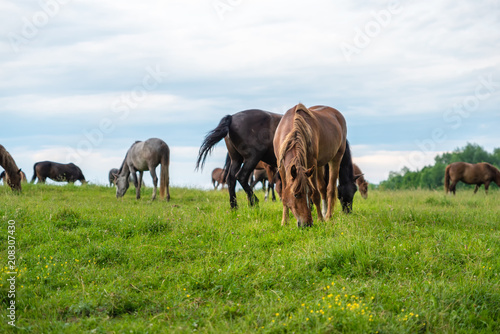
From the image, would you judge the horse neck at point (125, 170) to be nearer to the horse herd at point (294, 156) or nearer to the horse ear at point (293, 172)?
the horse herd at point (294, 156)

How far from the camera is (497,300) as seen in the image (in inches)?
186

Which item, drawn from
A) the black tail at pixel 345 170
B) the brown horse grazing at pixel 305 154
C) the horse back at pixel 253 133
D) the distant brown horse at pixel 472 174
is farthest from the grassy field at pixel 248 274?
the distant brown horse at pixel 472 174

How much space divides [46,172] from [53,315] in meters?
21.8

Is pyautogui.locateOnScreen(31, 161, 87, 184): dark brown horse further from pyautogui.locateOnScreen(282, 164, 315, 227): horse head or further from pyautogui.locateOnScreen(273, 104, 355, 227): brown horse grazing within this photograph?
pyautogui.locateOnScreen(282, 164, 315, 227): horse head

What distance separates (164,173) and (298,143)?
867 centimetres

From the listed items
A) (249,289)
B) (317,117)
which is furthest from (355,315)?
(317,117)

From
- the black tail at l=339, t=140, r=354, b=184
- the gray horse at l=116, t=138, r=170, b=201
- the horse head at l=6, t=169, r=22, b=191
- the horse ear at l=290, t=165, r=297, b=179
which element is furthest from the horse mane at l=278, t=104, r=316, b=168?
the horse head at l=6, t=169, r=22, b=191

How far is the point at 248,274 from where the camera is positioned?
5.63 metres

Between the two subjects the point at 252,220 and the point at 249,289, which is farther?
the point at 252,220

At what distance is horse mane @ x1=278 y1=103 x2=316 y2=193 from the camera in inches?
265

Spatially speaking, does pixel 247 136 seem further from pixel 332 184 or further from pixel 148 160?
pixel 148 160

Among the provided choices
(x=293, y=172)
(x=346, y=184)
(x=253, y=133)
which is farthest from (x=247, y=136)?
(x=293, y=172)

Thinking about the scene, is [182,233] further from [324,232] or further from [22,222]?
[22,222]

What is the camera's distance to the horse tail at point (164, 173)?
14501mm
